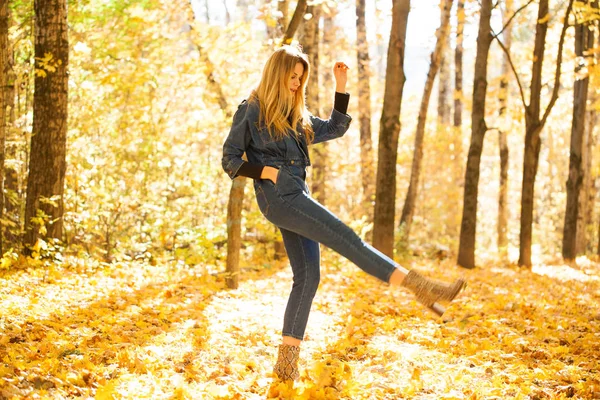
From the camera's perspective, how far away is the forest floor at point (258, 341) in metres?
3.76

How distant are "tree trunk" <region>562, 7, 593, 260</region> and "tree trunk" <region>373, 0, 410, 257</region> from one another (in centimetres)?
690

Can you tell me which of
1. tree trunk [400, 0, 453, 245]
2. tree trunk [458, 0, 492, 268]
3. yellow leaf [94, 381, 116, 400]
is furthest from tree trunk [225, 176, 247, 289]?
tree trunk [400, 0, 453, 245]

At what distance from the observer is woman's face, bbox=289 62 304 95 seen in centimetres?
387

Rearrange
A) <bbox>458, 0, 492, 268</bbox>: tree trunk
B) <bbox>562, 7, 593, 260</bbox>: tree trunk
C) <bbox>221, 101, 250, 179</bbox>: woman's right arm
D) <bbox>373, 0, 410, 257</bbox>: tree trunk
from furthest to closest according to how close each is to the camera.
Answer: <bbox>562, 7, 593, 260</bbox>: tree trunk < <bbox>458, 0, 492, 268</bbox>: tree trunk < <bbox>373, 0, 410, 257</bbox>: tree trunk < <bbox>221, 101, 250, 179</bbox>: woman's right arm

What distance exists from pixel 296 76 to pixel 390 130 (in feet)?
19.2

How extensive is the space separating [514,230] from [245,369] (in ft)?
114

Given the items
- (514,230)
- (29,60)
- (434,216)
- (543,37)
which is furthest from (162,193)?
(514,230)

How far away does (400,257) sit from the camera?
12.7 metres

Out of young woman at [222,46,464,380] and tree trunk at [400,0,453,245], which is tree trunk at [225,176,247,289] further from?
tree trunk at [400,0,453,245]

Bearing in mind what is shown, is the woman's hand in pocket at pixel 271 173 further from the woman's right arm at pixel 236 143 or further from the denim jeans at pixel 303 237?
the woman's right arm at pixel 236 143

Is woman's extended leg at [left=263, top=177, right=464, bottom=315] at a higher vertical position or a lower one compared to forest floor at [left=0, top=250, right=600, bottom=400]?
higher

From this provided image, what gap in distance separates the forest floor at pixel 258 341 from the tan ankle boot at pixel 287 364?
0.08 m

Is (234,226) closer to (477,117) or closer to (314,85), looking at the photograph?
(314,85)

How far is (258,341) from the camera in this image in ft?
16.8
